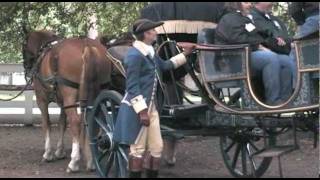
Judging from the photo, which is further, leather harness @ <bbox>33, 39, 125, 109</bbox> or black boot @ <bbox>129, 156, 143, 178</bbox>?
leather harness @ <bbox>33, 39, 125, 109</bbox>

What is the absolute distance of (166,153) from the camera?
8477 millimetres

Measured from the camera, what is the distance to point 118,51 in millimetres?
7824

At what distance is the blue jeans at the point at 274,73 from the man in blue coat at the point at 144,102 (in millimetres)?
979

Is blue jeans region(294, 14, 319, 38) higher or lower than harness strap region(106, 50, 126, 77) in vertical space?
higher

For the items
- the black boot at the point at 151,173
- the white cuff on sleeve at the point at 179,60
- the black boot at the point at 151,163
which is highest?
the white cuff on sleeve at the point at 179,60

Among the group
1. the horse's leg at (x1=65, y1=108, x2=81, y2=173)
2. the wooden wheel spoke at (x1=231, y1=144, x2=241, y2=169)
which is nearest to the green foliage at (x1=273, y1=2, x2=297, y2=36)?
the wooden wheel spoke at (x1=231, y1=144, x2=241, y2=169)

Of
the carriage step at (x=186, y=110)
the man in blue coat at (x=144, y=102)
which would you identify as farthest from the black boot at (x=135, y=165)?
the carriage step at (x=186, y=110)

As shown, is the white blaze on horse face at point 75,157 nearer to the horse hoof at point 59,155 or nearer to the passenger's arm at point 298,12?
the horse hoof at point 59,155

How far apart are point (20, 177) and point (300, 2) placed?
379 cm

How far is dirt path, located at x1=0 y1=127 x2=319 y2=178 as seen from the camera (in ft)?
25.7

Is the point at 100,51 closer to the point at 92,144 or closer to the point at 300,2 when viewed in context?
the point at 92,144

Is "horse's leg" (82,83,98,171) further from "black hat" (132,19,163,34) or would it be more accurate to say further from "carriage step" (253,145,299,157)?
"carriage step" (253,145,299,157)

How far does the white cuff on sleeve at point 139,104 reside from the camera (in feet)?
19.3

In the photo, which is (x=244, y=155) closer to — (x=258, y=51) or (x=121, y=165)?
(x=121, y=165)
